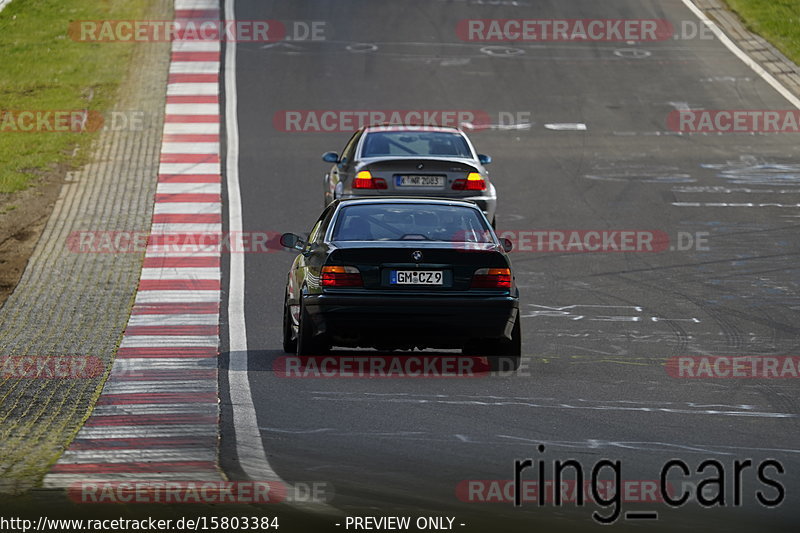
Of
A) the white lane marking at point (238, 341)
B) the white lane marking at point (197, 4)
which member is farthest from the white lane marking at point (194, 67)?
the white lane marking at point (197, 4)

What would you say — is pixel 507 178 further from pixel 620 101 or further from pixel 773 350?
pixel 773 350

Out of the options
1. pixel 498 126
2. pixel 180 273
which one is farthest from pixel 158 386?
pixel 498 126

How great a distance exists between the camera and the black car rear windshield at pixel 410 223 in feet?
39.8

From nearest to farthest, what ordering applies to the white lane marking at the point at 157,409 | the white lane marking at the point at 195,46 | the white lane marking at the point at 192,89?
the white lane marking at the point at 157,409, the white lane marking at the point at 192,89, the white lane marking at the point at 195,46

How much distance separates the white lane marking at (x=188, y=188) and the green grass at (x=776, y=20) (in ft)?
51.1

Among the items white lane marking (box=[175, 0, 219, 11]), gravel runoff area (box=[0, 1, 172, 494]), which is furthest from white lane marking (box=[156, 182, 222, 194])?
white lane marking (box=[175, 0, 219, 11])

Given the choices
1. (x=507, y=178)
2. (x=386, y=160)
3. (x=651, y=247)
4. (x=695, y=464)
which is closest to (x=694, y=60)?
(x=507, y=178)

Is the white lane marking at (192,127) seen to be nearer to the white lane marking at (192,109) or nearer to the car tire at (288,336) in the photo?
the white lane marking at (192,109)

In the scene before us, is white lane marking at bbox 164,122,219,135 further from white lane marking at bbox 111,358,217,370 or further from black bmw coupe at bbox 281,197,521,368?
black bmw coupe at bbox 281,197,521,368

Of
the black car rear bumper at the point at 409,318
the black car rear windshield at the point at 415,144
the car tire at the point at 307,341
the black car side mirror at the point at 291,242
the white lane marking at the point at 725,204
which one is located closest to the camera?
the black car rear bumper at the point at 409,318

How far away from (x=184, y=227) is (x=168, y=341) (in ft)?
20.7

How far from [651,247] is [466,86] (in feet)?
36.1

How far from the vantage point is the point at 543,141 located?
25.9 m

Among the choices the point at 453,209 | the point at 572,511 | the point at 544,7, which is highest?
the point at 544,7
